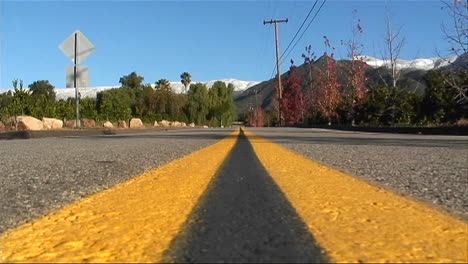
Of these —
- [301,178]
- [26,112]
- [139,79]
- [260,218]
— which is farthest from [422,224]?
[139,79]

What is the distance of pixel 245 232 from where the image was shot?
2.67 metres

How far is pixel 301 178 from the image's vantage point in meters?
4.95

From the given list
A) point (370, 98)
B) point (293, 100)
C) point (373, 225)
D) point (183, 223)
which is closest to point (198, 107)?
point (293, 100)

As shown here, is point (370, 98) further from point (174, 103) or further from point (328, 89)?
point (174, 103)

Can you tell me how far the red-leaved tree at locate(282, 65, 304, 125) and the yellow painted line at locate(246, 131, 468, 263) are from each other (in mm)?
56164

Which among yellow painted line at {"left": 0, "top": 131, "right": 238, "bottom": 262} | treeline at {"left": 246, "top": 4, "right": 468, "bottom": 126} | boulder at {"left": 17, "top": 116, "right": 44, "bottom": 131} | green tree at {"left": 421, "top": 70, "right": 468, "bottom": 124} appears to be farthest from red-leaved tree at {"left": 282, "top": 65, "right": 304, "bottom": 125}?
yellow painted line at {"left": 0, "top": 131, "right": 238, "bottom": 262}

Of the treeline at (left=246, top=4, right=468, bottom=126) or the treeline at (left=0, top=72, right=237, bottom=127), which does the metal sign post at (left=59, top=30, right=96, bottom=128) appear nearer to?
the treeline at (left=246, top=4, right=468, bottom=126)

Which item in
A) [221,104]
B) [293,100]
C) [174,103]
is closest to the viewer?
[293,100]

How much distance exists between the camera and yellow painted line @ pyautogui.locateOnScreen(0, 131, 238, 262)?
2.23 metres

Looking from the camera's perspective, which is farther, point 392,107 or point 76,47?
point 392,107

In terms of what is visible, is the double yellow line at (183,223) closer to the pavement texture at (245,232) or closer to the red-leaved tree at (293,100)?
the pavement texture at (245,232)

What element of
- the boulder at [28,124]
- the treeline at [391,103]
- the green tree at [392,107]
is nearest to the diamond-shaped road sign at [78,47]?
the boulder at [28,124]

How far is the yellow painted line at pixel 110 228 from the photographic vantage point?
7.33 feet

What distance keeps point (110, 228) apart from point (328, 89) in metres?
48.5
